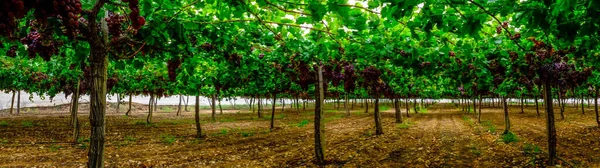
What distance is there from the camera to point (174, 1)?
4098 mm

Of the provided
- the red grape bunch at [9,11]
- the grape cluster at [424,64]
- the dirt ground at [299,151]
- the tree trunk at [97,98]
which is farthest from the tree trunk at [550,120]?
the red grape bunch at [9,11]

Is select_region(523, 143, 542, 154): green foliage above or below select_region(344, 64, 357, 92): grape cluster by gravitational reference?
below

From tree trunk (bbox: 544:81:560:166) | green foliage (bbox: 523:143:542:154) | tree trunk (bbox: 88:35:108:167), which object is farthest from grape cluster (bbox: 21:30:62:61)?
green foliage (bbox: 523:143:542:154)

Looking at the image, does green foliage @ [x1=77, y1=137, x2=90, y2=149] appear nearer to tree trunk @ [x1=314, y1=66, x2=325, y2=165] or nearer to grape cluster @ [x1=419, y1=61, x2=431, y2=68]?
tree trunk @ [x1=314, y1=66, x2=325, y2=165]

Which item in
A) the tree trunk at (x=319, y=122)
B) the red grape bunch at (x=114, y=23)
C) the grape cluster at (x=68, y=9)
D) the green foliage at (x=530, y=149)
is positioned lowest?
the green foliage at (x=530, y=149)

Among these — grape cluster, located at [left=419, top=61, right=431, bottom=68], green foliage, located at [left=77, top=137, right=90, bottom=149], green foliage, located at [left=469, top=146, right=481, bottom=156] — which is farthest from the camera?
green foliage, located at [left=77, top=137, right=90, bottom=149]

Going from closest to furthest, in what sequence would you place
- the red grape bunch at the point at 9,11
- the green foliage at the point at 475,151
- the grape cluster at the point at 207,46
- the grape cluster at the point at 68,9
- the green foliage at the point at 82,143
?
the red grape bunch at the point at 9,11 < the grape cluster at the point at 68,9 < the grape cluster at the point at 207,46 < the green foliage at the point at 475,151 < the green foliage at the point at 82,143

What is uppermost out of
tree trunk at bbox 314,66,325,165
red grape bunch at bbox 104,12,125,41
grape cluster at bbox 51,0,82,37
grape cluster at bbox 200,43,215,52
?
grape cluster at bbox 200,43,215,52

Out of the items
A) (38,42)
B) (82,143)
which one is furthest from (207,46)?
(82,143)

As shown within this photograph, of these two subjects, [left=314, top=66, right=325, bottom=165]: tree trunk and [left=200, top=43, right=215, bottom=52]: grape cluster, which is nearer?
[left=200, top=43, right=215, bottom=52]: grape cluster

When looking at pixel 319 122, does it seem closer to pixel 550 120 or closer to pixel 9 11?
pixel 550 120

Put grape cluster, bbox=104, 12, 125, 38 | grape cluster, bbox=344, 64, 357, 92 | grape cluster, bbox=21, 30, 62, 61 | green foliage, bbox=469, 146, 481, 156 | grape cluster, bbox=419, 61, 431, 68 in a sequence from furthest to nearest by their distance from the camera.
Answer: green foliage, bbox=469, 146, 481, 156
grape cluster, bbox=344, 64, 357, 92
grape cluster, bbox=419, 61, 431, 68
grape cluster, bbox=104, 12, 125, 38
grape cluster, bbox=21, 30, 62, 61

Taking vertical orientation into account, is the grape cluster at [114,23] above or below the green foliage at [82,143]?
above

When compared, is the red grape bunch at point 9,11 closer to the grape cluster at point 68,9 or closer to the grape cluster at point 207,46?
the grape cluster at point 68,9
